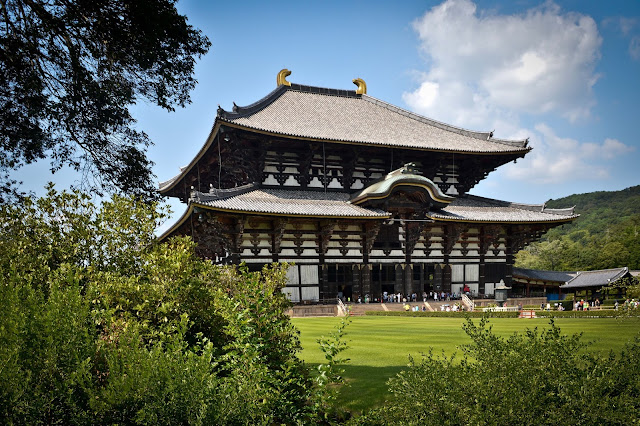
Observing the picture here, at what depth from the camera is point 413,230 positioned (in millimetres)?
32656

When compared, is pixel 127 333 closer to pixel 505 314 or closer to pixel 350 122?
pixel 505 314

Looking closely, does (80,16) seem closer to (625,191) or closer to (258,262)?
(258,262)

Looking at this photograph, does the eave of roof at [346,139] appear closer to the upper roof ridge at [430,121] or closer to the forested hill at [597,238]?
the upper roof ridge at [430,121]

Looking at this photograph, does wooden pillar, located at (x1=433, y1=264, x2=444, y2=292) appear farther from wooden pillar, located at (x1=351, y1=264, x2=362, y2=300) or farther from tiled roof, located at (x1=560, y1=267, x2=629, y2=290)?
tiled roof, located at (x1=560, y1=267, x2=629, y2=290)

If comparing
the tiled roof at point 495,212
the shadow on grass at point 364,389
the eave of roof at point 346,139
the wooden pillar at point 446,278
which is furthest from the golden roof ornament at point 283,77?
the shadow on grass at point 364,389

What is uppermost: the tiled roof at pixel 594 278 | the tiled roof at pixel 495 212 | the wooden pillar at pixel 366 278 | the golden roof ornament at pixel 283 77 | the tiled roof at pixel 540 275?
the golden roof ornament at pixel 283 77

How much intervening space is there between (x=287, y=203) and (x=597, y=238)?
304 ft

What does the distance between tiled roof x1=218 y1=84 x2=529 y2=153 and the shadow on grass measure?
65.5 feet

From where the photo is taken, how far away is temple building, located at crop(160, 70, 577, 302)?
28094 mm

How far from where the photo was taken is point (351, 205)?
30.7 meters

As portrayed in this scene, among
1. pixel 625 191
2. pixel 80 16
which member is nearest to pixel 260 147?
pixel 80 16

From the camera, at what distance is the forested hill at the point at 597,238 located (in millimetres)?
78312

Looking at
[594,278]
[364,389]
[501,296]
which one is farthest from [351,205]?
[594,278]

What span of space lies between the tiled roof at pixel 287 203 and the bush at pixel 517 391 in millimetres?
19370
